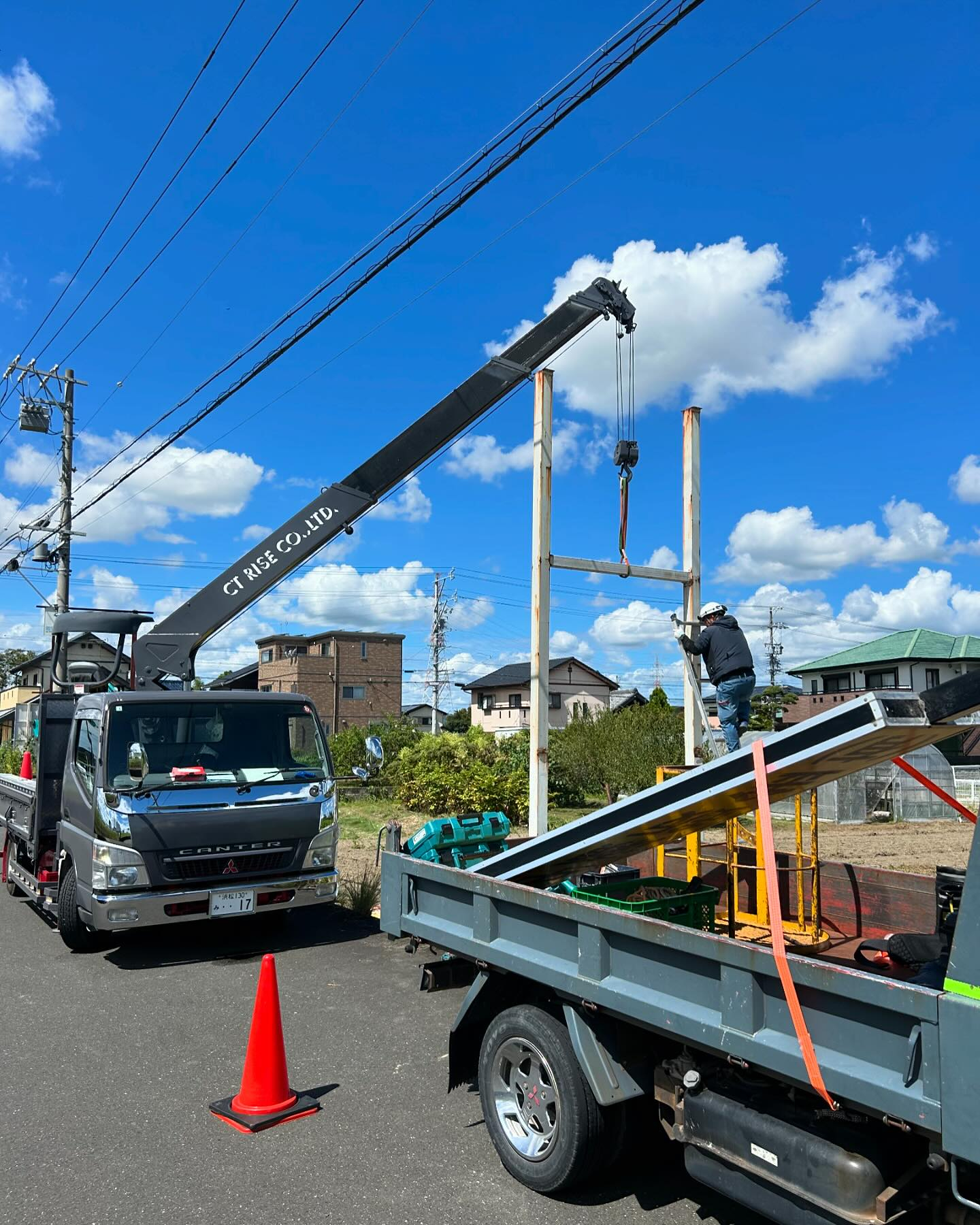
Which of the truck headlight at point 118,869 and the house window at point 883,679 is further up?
the house window at point 883,679

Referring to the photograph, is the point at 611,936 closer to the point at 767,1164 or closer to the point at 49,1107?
the point at 767,1164

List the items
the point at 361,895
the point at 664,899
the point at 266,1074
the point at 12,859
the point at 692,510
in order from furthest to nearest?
the point at 12,859
the point at 361,895
the point at 692,510
the point at 266,1074
the point at 664,899

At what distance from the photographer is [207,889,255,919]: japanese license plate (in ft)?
25.1

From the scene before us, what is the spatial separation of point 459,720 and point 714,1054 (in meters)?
72.2

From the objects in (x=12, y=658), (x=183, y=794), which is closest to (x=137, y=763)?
(x=183, y=794)

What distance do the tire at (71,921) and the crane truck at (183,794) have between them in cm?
1

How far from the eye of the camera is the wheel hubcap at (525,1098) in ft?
12.8

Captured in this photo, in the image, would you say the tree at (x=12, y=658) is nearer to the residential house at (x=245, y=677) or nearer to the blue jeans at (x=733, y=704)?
Answer: the residential house at (x=245, y=677)

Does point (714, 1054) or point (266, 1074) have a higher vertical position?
point (714, 1054)

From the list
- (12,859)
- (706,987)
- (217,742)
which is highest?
(217,742)

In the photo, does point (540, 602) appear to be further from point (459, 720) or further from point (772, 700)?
point (459, 720)

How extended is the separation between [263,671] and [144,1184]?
181 feet

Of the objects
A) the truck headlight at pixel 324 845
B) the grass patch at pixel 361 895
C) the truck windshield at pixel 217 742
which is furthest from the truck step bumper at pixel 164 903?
the grass patch at pixel 361 895

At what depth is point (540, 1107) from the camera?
156 inches
